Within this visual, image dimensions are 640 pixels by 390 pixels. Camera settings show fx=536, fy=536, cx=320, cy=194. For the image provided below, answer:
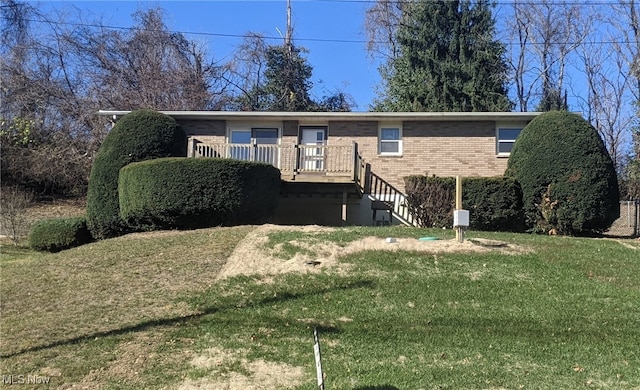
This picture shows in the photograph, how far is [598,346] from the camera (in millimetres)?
6586

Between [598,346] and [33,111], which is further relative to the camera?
[33,111]

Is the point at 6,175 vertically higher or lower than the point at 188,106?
lower

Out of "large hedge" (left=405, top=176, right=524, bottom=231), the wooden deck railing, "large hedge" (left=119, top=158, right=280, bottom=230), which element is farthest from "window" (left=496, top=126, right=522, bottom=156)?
"large hedge" (left=119, top=158, right=280, bottom=230)

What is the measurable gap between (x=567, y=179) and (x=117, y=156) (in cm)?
1216

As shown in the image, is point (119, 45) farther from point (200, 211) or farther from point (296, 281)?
point (296, 281)

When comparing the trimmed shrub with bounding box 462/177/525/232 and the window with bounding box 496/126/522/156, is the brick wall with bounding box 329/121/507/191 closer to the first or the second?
the window with bounding box 496/126/522/156

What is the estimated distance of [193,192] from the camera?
42.0 ft

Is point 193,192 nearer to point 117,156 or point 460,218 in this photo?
point 117,156

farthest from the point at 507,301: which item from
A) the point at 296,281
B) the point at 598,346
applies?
the point at 296,281

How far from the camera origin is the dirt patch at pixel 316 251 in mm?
9562

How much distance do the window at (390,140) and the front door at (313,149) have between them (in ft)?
6.52

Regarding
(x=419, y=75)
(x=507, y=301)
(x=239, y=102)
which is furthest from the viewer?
(x=239, y=102)

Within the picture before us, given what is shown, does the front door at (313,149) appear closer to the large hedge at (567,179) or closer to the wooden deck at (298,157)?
the wooden deck at (298,157)

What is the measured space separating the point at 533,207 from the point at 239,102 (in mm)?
23077
